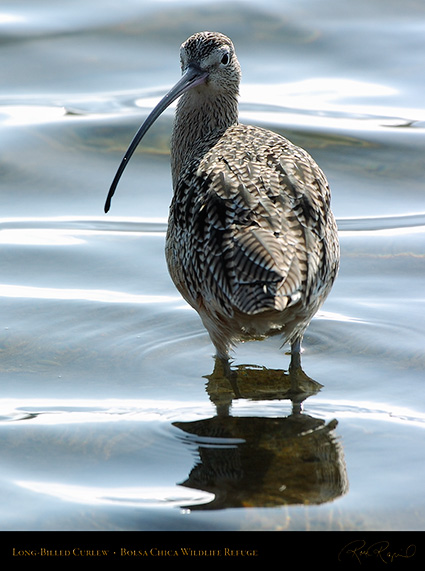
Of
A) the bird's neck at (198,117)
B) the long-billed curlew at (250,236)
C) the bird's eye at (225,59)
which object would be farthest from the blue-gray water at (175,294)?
the bird's eye at (225,59)

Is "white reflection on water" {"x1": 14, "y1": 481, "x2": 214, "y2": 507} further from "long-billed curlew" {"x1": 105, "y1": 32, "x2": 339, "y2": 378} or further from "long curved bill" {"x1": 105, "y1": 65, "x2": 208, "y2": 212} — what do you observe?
"long curved bill" {"x1": 105, "y1": 65, "x2": 208, "y2": 212}

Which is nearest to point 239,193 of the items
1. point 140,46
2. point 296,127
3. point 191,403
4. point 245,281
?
point 245,281

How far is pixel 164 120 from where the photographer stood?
9.80 meters

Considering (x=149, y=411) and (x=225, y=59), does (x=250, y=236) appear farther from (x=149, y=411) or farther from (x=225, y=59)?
(x=225, y=59)

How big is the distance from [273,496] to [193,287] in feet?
4.88

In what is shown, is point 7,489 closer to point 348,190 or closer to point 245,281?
point 245,281

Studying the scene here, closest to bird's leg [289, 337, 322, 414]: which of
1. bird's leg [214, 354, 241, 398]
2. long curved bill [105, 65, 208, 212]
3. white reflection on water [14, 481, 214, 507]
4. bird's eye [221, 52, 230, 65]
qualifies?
bird's leg [214, 354, 241, 398]

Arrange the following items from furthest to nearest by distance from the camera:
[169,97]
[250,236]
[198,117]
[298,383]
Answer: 1. [198,117]
2. [169,97]
3. [298,383]
4. [250,236]
